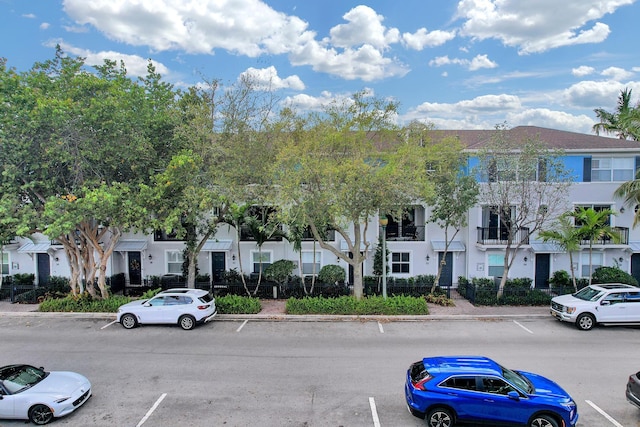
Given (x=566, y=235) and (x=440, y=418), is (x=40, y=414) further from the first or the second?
Answer: (x=566, y=235)

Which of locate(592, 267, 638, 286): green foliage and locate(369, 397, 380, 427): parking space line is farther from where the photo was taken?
locate(592, 267, 638, 286): green foliage

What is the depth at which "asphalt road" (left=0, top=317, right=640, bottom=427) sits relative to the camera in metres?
9.75

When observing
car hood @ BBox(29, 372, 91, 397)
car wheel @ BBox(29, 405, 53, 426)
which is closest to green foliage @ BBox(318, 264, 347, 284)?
car hood @ BBox(29, 372, 91, 397)

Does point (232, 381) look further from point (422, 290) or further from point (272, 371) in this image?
point (422, 290)

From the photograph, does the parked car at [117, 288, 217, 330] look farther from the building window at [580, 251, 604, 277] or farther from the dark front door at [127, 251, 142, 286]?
the building window at [580, 251, 604, 277]

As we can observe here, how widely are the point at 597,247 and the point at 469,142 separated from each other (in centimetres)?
875

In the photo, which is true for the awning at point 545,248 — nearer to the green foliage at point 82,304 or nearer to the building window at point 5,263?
the green foliage at point 82,304

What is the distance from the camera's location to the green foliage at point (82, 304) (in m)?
18.4

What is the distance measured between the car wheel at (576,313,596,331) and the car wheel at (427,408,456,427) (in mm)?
10144

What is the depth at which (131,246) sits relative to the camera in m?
23.5

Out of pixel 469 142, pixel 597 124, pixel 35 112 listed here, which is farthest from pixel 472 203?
pixel 597 124

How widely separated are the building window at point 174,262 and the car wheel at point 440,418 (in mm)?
18297

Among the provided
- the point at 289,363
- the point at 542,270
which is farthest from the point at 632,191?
the point at 289,363

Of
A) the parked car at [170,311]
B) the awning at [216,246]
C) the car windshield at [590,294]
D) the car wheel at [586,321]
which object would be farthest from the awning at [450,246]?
the parked car at [170,311]
